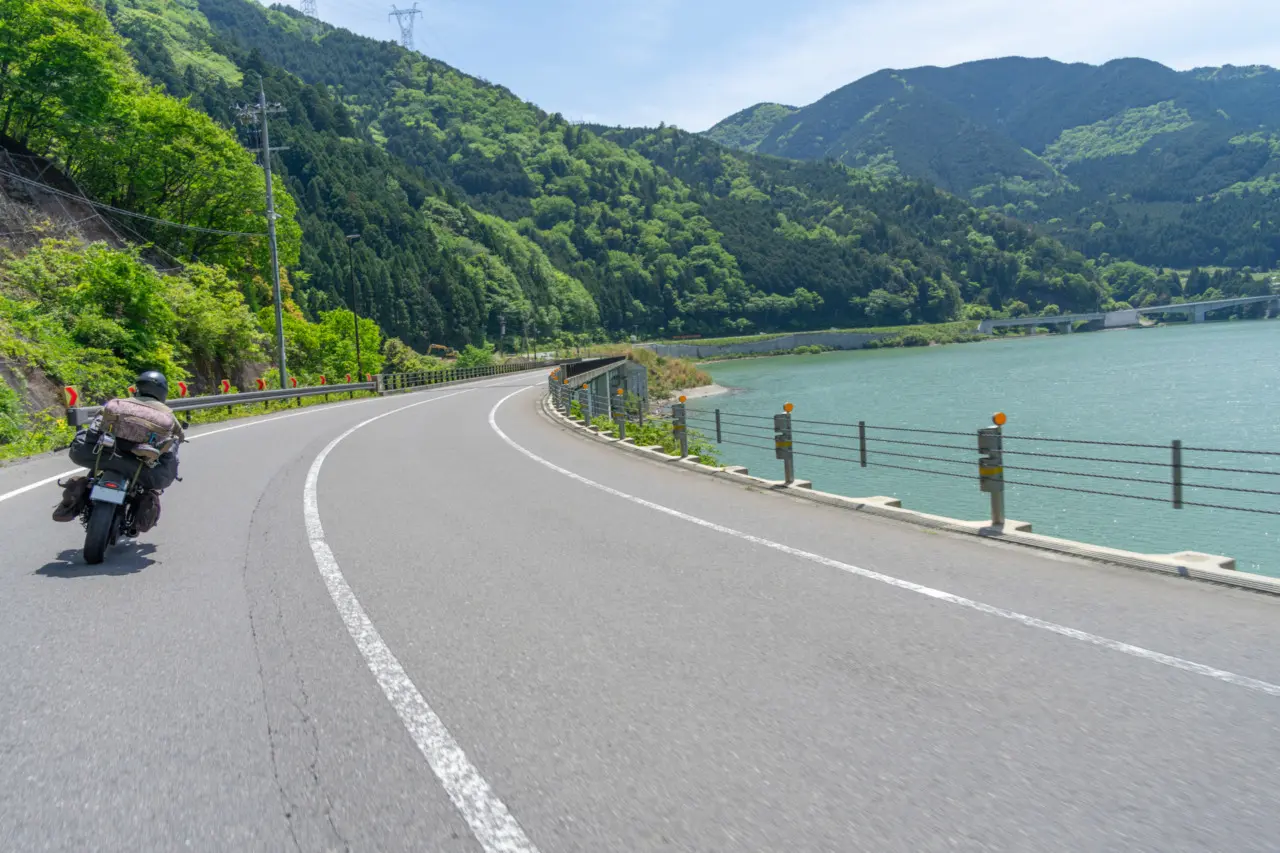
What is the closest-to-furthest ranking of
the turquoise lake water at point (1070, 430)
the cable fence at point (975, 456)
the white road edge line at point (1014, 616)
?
the white road edge line at point (1014, 616), the cable fence at point (975, 456), the turquoise lake water at point (1070, 430)

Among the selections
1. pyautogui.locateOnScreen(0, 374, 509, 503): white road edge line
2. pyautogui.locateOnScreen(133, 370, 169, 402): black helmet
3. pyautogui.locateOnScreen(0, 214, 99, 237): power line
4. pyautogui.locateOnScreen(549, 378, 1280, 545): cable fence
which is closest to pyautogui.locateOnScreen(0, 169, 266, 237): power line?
pyautogui.locateOnScreen(0, 214, 99, 237): power line

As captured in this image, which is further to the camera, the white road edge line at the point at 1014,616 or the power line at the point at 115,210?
the power line at the point at 115,210

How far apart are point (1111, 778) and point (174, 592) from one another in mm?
5704

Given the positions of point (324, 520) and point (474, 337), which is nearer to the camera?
point (324, 520)

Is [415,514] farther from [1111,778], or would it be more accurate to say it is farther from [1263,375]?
[1263,375]

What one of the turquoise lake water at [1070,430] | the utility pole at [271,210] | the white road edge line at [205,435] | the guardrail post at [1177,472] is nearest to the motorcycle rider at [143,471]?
the white road edge line at [205,435]

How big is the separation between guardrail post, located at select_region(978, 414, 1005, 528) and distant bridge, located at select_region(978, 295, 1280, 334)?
165423mm

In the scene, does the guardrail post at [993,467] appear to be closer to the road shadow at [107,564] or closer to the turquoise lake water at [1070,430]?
the turquoise lake water at [1070,430]

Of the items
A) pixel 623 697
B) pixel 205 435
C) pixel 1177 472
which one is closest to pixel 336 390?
pixel 205 435

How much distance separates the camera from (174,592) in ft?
19.7

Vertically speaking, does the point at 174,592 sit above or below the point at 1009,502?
above

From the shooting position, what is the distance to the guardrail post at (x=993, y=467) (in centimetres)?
849

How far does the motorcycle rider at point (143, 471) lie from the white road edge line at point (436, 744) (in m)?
1.92

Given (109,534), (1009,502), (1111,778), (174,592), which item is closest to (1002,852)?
(1111,778)
